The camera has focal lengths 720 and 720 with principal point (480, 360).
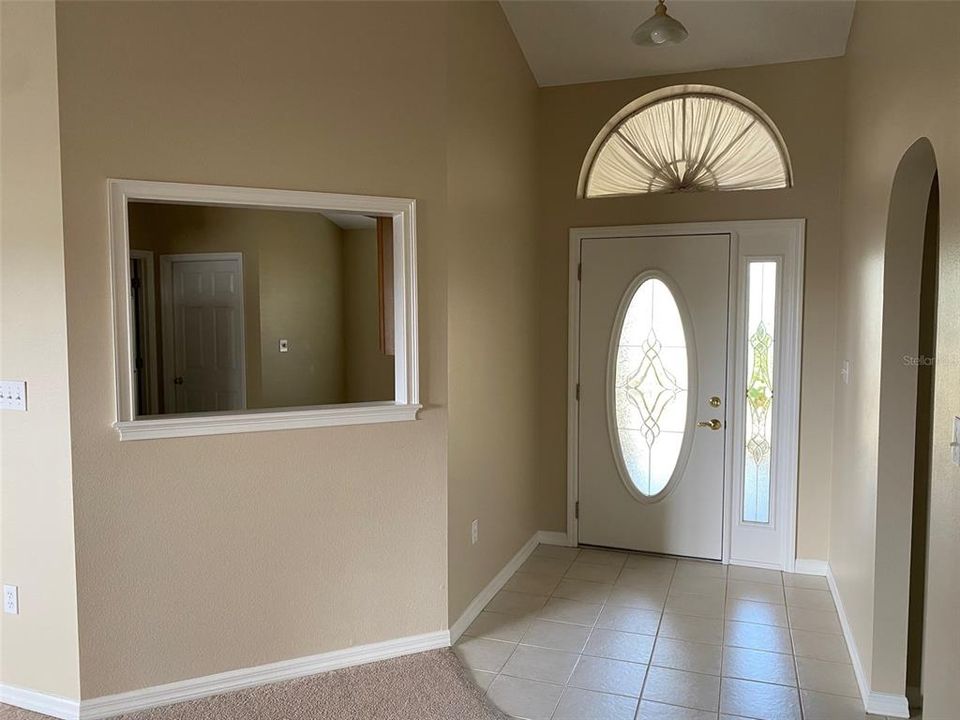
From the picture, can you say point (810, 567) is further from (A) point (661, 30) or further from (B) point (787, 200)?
(A) point (661, 30)

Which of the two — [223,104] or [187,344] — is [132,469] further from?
[187,344]

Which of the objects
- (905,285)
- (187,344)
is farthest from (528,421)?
(187,344)

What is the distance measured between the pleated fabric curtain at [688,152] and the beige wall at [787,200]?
0.09 meters

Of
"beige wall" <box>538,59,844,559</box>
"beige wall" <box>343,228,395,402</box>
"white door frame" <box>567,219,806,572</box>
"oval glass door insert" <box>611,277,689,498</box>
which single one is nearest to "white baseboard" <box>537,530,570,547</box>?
"oval glass door insert" <box>611,277,689,498</box>

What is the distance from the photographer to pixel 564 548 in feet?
14.9

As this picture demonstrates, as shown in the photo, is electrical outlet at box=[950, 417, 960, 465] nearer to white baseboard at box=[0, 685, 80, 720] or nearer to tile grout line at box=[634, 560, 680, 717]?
tile grout line at box=[634, 560, 680, 717]

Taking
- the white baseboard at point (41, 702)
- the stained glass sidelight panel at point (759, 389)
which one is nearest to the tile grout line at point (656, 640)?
the stained glass sidelight panel at point (759, 389)

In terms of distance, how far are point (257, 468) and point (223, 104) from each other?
4.60 ft

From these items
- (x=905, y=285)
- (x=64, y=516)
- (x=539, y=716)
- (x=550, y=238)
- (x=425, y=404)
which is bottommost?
(x=539, y=716)

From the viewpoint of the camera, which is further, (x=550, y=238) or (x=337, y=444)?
(x=550, y=238)

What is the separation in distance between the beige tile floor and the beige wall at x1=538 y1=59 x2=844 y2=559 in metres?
0.66

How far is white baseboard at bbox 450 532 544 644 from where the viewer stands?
3322mm

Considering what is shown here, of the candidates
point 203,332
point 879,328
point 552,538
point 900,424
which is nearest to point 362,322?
point 203,332

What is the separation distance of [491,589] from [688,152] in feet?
8.96
